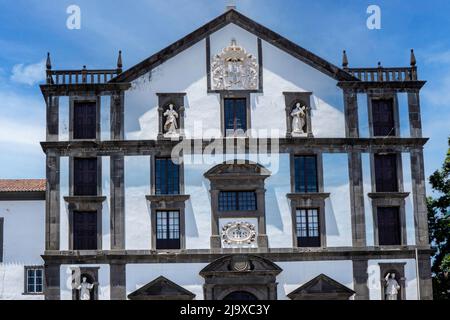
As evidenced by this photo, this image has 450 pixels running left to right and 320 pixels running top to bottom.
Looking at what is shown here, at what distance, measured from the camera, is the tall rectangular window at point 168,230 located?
34562mm

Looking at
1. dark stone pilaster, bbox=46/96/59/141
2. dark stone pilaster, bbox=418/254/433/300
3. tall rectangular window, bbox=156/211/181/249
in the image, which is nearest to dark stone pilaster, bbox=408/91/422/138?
dark stone pilaster, bbox=418/254/433/300

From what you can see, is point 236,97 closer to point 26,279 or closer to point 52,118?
point 52,118

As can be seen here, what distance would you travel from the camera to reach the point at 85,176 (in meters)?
35.2

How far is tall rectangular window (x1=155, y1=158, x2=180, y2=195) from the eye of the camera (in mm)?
35062

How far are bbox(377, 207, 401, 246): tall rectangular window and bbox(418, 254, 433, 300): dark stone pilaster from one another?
1.30 m

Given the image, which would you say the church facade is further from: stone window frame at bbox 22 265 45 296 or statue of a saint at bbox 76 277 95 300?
stone window frame at bbox 22 265 45 296

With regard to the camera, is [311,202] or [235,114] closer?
[311,202]

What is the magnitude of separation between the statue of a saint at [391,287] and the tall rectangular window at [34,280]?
613 inches

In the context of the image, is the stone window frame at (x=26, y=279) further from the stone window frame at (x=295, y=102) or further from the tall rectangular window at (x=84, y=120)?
the stone window frame at (x=295, y=102)

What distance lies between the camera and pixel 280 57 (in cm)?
3672

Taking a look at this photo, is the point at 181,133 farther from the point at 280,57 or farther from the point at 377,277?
the point at 377,277

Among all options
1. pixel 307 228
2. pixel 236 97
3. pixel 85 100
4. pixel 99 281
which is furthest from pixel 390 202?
pixel 85 100

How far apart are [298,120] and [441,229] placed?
31.3 ft

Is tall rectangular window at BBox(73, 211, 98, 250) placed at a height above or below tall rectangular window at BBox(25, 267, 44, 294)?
above
